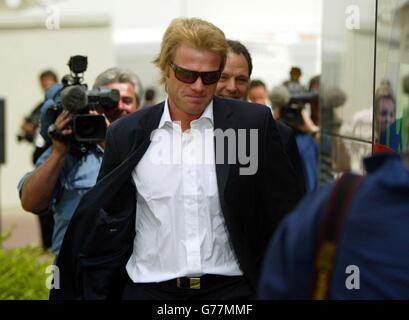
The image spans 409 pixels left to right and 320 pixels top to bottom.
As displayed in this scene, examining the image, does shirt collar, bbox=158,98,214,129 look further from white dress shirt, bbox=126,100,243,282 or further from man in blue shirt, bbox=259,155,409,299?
man in blue shirt, bbox=259,155,409,299

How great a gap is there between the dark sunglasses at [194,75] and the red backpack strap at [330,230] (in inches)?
64.6

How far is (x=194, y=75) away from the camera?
383 centimetres

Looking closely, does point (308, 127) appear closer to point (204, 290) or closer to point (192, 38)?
point (192, 38)

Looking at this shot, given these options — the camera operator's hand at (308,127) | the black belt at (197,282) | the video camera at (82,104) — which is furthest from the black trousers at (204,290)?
the camera operator's hand at (308,127)

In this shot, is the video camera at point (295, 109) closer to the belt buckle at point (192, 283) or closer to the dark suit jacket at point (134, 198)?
the dark suit jacket at point (134, 198)

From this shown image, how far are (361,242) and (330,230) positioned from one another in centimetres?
8

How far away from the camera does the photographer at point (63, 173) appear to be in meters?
4.87

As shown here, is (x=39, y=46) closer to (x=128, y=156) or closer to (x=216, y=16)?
(x=216, y=16)

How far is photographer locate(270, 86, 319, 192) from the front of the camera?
25.5ft

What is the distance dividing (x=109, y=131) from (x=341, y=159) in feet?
8.84

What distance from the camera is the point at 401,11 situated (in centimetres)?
421

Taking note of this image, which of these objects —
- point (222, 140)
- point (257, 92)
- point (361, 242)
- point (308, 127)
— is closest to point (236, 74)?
point (222, 140)

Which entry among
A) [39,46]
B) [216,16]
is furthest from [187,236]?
[39,46]
